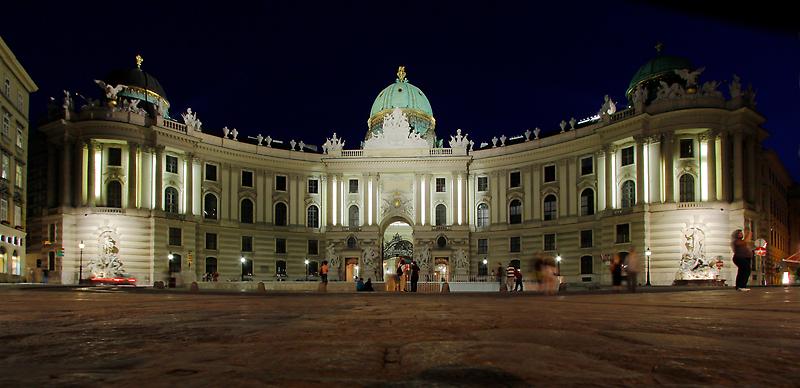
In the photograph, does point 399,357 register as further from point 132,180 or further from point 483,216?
point 483,216

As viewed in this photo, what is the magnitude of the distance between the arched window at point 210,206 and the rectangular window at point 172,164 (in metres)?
4.04

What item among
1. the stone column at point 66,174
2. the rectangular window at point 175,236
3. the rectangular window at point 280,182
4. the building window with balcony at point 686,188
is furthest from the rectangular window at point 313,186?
the building window with balcony at point 686,188

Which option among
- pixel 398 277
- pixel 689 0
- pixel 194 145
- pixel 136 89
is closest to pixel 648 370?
pixel 689 0

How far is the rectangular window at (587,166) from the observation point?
203 ft

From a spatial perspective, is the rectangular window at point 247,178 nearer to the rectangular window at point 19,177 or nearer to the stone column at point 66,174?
the stone column at point 66,174

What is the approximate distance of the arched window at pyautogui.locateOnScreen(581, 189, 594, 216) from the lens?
61812 millimetres

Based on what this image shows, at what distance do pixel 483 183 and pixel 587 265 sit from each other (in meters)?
14.5

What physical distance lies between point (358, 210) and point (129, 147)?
23204mm


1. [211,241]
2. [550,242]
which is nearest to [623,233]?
[550,242]

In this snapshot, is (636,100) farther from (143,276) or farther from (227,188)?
(143,276)

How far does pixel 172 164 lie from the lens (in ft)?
205

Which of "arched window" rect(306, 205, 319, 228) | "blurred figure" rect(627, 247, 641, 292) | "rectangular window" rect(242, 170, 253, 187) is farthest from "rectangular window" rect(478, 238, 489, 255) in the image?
"blurred figure" rect(627, 247, 641, 292)

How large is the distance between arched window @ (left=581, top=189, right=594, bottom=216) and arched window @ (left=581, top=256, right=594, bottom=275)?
13.3 feet

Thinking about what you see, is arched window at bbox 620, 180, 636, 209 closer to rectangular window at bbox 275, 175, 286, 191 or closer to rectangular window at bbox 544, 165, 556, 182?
rectangular window at bbox 544, 165, 556, 182
